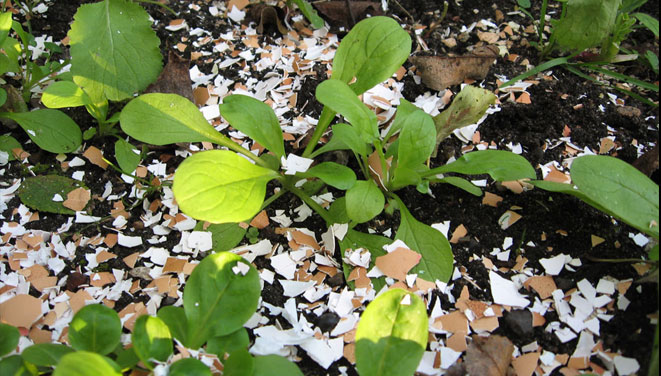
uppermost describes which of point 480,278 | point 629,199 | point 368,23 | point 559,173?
point 368,23

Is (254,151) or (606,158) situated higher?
(606,158)

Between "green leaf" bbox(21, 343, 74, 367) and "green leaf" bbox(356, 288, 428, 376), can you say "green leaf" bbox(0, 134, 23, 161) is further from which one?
"green leaf" bbox(356, 288, 428, 376)

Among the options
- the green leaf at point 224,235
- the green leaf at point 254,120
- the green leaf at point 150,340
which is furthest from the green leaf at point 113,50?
the green leaf at point 150,340

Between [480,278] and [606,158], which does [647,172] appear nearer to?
[606,158]

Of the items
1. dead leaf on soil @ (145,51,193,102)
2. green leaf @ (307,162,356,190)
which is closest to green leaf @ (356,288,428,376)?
green leaf @ (307,162,356,190)

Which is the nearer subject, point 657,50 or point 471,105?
point 471,105

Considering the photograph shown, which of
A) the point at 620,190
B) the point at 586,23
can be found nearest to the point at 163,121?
the point at 620,190

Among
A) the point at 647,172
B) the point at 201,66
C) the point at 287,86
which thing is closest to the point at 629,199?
the point at 647,172
